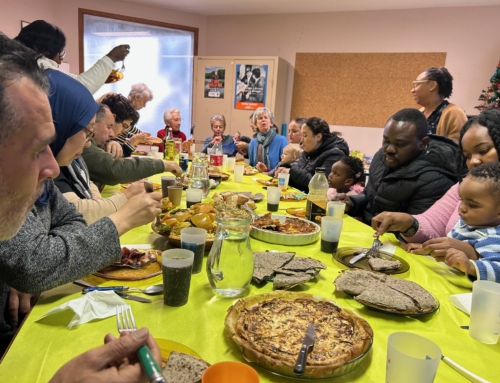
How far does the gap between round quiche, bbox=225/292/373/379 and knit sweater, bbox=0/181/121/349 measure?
18.3 inches

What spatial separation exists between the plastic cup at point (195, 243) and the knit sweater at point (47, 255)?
22 cm

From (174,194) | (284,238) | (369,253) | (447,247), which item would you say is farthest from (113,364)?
(174,194)

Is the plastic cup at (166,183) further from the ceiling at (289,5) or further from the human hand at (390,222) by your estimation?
the ceiling at (289,5)

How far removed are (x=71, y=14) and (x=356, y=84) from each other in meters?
4.72

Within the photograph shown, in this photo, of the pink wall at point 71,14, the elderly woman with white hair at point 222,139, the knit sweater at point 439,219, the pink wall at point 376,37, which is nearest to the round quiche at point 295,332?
the knit sweater at point 439,219

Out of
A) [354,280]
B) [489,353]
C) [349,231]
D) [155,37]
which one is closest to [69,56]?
[155,37]

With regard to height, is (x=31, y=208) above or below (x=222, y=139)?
above

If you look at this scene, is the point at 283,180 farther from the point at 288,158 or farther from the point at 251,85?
the point at 251,85

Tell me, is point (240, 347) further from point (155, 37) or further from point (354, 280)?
point (155, 37)

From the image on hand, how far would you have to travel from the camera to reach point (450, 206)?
6.31 feet

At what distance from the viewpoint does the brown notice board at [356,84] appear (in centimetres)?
590

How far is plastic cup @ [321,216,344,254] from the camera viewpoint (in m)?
1.54

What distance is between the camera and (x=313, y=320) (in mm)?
1000

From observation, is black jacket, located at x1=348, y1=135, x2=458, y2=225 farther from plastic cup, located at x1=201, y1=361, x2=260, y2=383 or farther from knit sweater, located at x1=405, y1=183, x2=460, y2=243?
plastic cup, located at x1=201, y1=361, x2=260, y2=383
